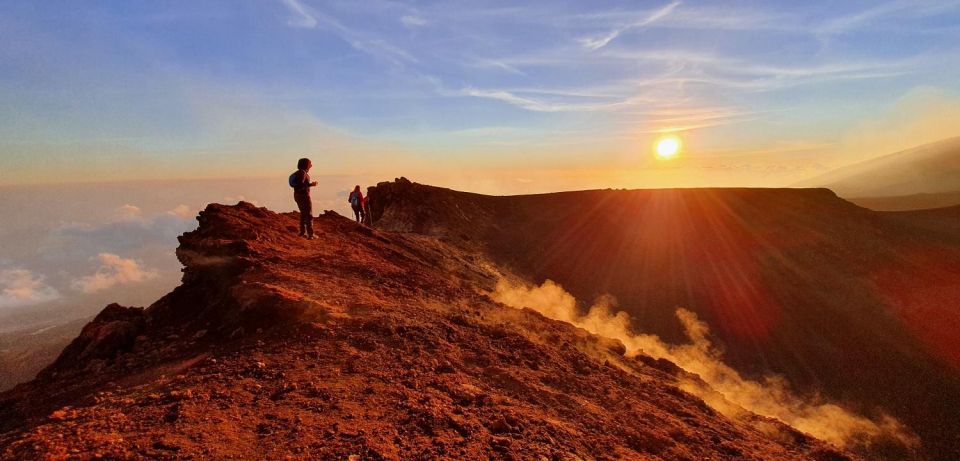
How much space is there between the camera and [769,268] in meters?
21.1

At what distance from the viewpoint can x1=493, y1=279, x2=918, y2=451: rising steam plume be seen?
11.4 meters

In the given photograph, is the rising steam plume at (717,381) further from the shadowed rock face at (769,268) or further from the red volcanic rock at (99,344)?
the red volcanic rock at (99,344)

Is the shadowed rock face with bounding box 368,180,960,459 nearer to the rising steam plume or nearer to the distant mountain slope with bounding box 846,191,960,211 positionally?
the rising steam plume

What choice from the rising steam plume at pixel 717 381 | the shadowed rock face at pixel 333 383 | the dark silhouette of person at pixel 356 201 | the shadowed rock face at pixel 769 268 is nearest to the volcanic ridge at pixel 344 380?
the shadowed rock face at pixel 333 383

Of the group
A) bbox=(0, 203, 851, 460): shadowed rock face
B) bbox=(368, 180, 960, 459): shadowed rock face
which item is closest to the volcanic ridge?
bbox=(0, 203, 851, 460): shadowed rock face

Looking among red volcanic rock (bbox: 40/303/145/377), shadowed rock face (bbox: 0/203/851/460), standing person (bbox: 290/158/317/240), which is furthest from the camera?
standing person (bbox: 290/158/317/240)

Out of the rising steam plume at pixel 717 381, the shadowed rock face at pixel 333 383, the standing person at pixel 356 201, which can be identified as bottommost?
the rising steam plume at pixel 717 381

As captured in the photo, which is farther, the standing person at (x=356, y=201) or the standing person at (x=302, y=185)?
the standing person at (x=356, y=201)

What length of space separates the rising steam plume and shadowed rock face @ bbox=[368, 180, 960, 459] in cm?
60

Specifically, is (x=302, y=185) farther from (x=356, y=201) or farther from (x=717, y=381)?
(x=717, y=381)

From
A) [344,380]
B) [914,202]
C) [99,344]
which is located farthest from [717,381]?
[914,202]

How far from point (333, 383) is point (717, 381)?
1244 cm

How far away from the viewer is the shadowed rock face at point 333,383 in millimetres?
3873

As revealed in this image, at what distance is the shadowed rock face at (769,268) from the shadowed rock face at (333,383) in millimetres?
9076
